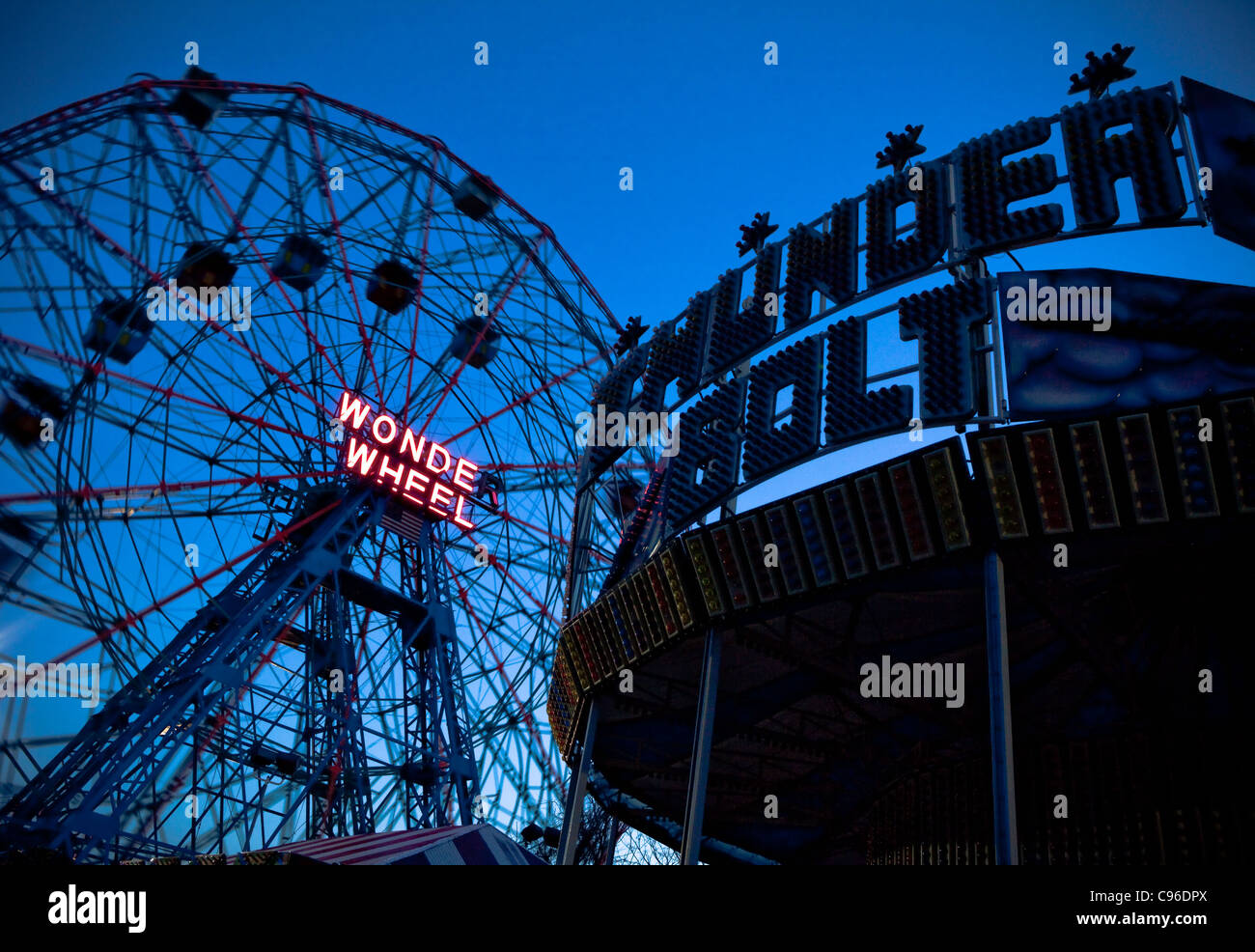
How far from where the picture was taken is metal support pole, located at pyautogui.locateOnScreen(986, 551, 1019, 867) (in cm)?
1244

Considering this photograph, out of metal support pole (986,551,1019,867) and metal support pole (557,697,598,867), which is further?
metal support pole (557,697,598,867)

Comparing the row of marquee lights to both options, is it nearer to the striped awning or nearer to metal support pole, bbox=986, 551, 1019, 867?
metal support pole, bbox=986, 551, 1019, 867

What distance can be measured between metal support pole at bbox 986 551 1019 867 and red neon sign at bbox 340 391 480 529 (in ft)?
81.4

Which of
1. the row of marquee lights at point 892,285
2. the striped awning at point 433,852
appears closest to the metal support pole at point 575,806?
the striped awning at point 433,852

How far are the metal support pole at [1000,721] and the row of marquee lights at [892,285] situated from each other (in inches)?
110

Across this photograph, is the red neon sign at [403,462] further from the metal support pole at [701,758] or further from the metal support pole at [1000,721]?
the metal support pole at [1000,721]

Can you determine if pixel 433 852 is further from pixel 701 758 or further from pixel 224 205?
pixel 224 205

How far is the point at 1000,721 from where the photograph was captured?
13.3 meters

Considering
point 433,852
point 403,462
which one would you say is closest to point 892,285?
point 433,852

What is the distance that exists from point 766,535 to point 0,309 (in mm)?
26752

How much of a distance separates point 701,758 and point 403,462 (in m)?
22.1

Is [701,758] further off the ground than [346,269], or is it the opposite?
[346,269]

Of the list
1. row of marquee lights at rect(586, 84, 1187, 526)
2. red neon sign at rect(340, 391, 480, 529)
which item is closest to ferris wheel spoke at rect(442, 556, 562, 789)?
red neon sign at rect(340, 391, 480, 529)

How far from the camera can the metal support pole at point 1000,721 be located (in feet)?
40.8
